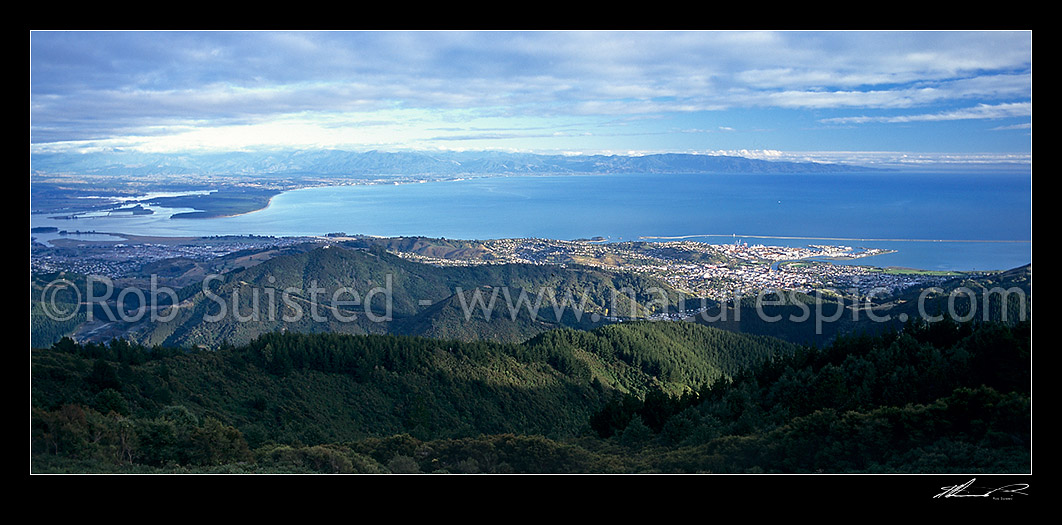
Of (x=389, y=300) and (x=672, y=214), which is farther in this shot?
(x=672, y=214)

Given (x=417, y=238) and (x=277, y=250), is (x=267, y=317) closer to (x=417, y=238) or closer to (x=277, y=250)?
(x=277, y=250)

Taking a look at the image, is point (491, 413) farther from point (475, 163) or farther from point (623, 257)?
point (475, 163)

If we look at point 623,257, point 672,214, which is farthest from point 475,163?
point 623,257
